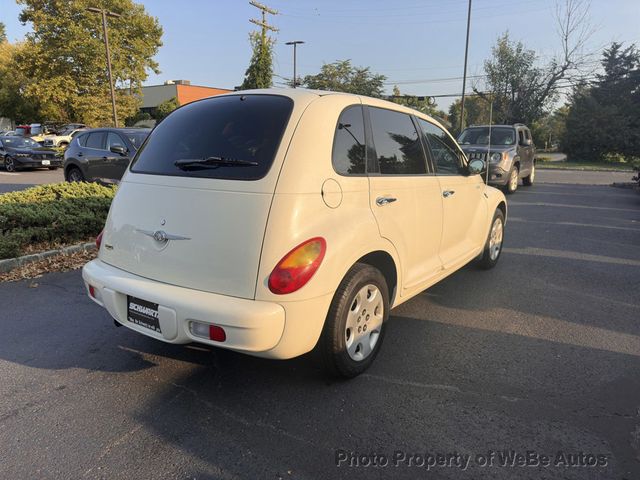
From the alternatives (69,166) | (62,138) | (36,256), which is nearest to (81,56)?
(62,138)

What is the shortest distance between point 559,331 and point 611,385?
2.88 feet

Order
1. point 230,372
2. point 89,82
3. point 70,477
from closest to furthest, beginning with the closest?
1. point 70,477
2. point 230,372
3. point 89,82

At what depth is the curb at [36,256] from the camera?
5.31 meters

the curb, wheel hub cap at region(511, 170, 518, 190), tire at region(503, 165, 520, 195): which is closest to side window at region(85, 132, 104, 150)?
the curb

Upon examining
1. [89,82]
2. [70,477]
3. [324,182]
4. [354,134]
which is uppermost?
[89,82]

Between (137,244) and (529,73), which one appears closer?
(137,244)

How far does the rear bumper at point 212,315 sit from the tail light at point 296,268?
114 millimetres

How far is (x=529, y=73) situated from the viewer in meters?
33.2

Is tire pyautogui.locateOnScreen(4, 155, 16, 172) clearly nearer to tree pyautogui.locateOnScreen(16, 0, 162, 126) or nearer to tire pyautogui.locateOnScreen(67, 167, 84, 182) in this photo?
tire pyautogui.locateOnScreen(67, 167, 84, 182)

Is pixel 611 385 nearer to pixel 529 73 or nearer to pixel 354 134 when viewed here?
pixel 354 134

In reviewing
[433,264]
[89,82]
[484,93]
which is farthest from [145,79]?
[433,264]

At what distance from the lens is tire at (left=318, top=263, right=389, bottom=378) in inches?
109

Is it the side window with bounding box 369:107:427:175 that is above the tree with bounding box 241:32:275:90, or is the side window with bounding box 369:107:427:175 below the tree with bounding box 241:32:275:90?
below

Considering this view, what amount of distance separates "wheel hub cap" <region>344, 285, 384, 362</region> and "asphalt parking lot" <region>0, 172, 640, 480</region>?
0.68 feet
